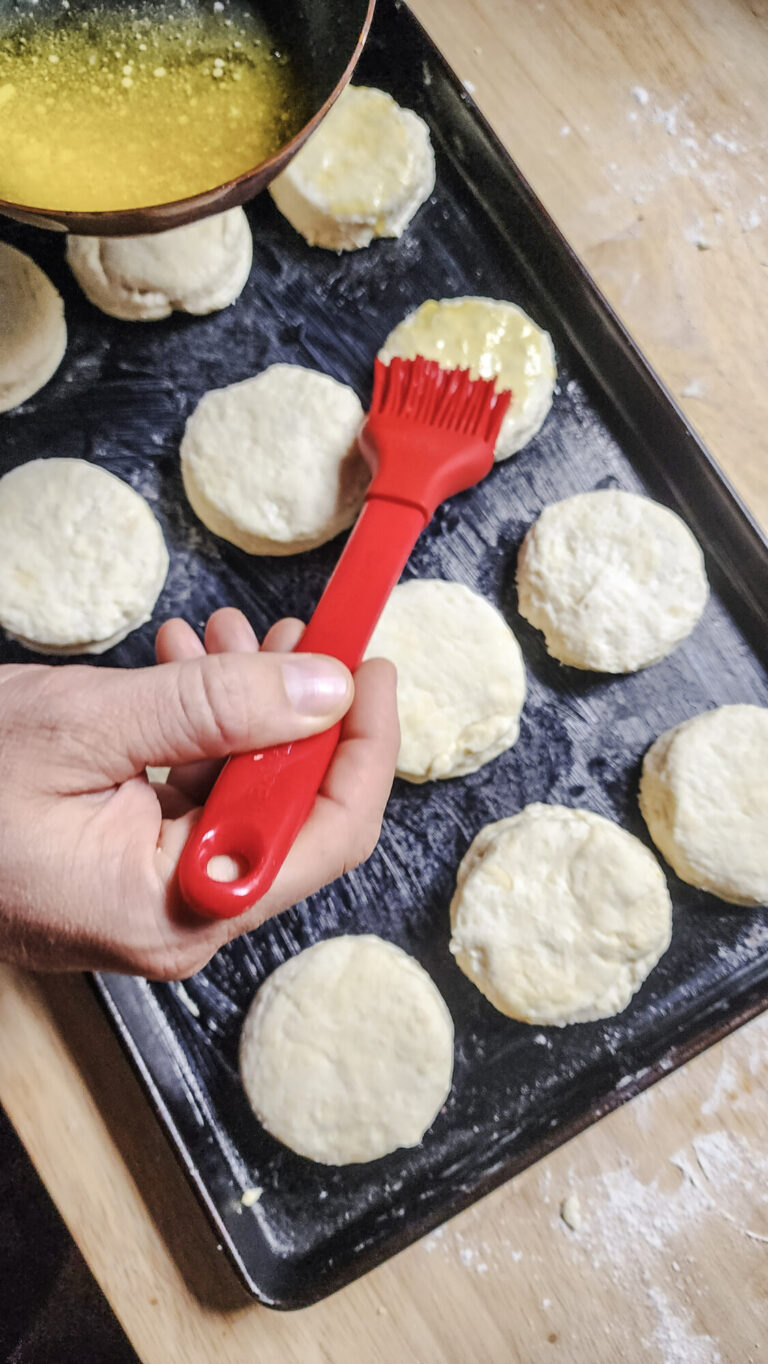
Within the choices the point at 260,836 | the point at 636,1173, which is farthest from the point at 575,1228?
the point at 260,836

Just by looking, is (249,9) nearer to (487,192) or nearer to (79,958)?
(487,192)

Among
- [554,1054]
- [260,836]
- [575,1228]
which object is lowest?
[575,1228]

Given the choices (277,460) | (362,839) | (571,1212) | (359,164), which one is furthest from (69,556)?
(571,1212)

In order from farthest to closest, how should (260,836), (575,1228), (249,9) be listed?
1. (575,1228)
2. (249,9)
3. (260,836)

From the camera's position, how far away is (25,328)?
102cm

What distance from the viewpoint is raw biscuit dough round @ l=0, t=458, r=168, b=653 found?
0.99 m

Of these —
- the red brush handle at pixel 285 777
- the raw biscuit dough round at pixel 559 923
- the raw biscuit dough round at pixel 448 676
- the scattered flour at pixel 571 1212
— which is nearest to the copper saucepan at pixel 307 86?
the red brush handle at pixel 285 777

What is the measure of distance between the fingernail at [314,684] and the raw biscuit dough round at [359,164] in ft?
1.98

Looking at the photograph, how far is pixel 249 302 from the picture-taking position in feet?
3.58

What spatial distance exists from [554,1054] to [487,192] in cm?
104

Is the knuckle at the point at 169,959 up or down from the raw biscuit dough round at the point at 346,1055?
up

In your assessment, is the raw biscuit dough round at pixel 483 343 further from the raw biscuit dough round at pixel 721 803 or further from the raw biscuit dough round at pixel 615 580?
the raw biscuit dough round at pixel 721 803

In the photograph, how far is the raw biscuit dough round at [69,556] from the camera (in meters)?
0.99

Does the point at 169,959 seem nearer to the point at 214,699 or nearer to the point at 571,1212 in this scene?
the point at 214,699
